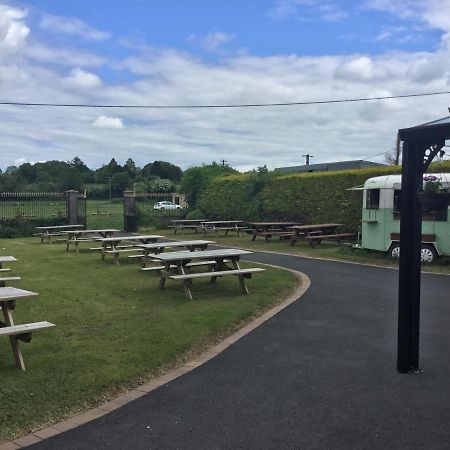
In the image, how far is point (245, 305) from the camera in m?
7.98

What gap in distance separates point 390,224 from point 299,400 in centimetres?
1056

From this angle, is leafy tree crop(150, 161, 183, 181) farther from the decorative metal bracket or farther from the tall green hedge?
the decorative metal bracket

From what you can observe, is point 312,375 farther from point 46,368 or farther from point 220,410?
point 46,368

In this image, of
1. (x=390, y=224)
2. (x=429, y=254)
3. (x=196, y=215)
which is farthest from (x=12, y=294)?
(x=196, y=215)

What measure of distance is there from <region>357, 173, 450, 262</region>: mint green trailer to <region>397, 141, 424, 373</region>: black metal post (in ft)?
27.2

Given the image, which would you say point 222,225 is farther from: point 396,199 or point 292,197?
point 396,199

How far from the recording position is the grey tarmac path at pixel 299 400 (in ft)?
12.0

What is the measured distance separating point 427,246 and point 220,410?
34.3ft

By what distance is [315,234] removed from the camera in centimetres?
1880

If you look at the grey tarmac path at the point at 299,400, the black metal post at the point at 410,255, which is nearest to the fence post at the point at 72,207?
the grey tarmac path at the point at 299,400

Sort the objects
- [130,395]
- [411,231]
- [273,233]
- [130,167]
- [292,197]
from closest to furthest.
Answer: [130,395] → [411,231] → [273,233] → [292,197] → [130,167]

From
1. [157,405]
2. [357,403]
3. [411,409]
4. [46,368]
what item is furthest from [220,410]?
[46,368]

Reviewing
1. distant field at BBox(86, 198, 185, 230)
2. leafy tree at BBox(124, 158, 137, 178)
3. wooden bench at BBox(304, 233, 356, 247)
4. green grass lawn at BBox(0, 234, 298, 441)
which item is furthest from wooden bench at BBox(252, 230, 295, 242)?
leafy tree at BBox(124, 158, 137, 178)

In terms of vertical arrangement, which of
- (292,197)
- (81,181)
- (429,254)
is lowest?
(429,254)
